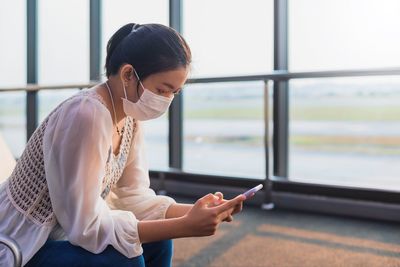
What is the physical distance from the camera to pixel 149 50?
0.93m

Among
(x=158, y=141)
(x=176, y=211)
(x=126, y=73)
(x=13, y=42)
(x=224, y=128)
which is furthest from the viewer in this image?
(x=13, y=42)

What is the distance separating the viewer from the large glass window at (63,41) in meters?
3.51

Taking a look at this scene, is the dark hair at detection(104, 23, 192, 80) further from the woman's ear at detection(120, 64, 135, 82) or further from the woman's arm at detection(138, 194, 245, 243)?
the woman's arm at detection(138, 194, 245, 243)

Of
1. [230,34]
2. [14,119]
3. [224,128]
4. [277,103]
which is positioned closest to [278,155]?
[277,103]

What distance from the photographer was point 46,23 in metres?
3.80

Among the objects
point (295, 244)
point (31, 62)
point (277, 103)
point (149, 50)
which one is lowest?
point (295, 244)

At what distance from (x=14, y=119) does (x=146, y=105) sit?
348cm

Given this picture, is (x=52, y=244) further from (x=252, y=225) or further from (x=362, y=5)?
(x=362, y=5)

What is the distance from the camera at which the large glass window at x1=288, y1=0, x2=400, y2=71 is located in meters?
2.46

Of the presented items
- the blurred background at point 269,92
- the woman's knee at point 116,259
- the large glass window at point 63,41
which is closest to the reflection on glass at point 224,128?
the blurred background at point 269,92

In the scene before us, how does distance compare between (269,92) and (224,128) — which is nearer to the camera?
(269,92)

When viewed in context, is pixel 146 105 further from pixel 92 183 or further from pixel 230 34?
pixel 230 34

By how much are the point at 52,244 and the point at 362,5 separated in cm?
225

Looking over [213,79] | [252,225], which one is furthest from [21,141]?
[252,225]
